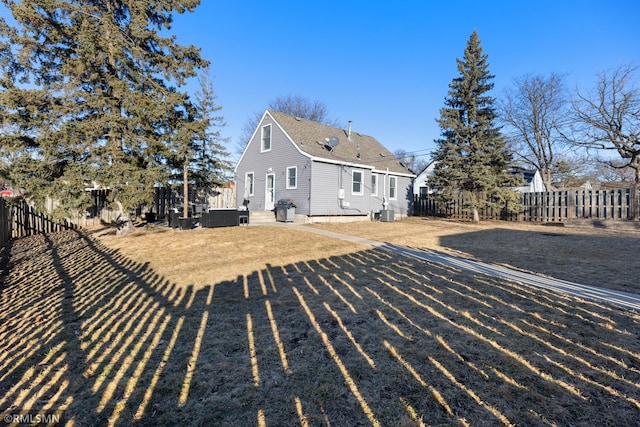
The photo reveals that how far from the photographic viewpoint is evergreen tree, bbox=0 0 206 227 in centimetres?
909

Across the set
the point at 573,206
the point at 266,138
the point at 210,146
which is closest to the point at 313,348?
the point at 266,138

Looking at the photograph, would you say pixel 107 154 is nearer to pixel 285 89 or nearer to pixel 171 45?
pixel 171 45

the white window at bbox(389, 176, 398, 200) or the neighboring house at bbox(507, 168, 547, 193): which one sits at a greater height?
the neighboring house at bbox(507, 168, 547, 193)

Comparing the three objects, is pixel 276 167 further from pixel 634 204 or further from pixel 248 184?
pixel 634 204

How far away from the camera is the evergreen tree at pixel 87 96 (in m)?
9.09

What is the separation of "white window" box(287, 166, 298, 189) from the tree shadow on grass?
8224 millimetres

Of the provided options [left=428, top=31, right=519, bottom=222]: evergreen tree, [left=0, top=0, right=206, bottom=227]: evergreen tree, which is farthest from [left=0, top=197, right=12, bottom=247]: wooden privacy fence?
[left=428, top=31, right=519, bottom=222]: evergreen tree

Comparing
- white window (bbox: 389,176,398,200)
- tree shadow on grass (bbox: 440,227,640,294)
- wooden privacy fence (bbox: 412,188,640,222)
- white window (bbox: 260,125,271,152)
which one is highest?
white window (bbox: 260,125,271,152)

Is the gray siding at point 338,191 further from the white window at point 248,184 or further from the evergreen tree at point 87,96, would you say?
the evergreen tree at point 87,96

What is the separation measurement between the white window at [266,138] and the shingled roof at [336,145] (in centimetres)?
93

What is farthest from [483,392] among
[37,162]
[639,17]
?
[639,17]

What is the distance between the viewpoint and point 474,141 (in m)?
16.1

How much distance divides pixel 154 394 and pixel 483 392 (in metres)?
2.57

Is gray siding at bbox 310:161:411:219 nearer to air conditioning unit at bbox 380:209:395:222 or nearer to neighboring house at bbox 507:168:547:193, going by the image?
air conditioning unit at bbox 380:209:395:222
